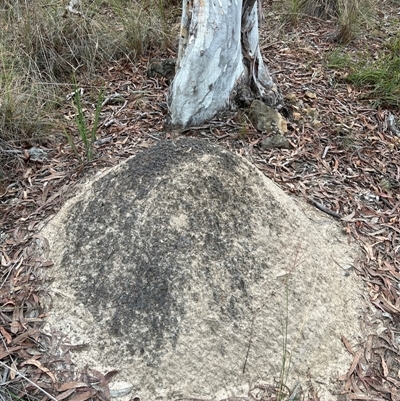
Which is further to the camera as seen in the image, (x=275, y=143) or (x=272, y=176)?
(x=275, y=143)

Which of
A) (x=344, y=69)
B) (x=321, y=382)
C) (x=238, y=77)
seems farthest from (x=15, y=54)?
(x=321, y=382)

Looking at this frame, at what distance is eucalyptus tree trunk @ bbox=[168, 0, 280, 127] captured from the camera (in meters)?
2.69

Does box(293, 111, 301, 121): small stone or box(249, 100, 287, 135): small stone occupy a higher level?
Result: box(249, 100, 287, 135): small stone

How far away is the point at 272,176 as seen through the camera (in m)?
2.66

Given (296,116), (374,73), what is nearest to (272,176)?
(296,116)

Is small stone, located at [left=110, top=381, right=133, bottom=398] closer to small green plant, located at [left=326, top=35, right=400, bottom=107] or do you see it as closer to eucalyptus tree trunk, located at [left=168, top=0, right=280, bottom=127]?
eucalyptus tree trunk, located at [left=168, top=0, right=280, bottom=127]

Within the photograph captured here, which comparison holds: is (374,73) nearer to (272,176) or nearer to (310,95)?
(310,95)

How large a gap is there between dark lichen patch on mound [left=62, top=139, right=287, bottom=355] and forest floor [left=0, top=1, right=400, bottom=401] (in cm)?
22

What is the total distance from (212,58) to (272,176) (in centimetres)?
76

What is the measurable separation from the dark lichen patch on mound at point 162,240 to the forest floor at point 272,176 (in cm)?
22

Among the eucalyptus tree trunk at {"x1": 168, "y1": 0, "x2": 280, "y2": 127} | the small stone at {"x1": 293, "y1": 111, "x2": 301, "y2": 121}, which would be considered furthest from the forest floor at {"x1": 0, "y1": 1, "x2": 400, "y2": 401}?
the eucalyptus tree trunk at {"x1": 168, "y1": 0, "x2": 280, "y2": 127}

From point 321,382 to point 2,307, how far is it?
1.32 meters

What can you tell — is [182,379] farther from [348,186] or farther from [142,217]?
[348,186]

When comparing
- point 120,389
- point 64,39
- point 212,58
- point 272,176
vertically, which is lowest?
point 120,389
